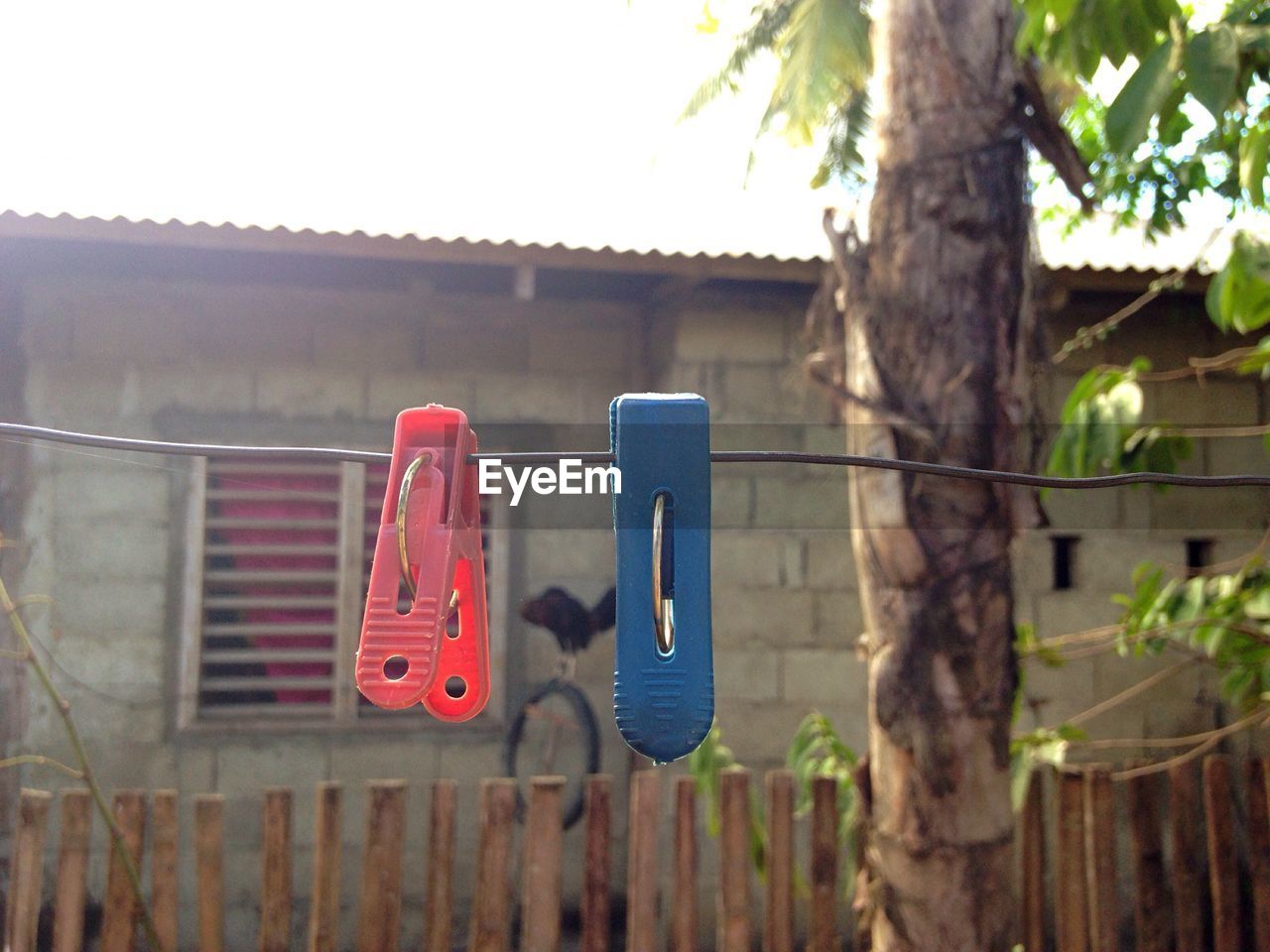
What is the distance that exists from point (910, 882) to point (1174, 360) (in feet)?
11.9

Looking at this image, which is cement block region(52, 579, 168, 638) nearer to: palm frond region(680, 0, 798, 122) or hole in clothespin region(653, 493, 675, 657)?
palm frond region(680, 0, 798, 122)

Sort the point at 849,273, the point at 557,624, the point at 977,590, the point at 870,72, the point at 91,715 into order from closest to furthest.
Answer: the point at 977,590
the point at 849,273
the point at 870,72
the point at 91,715
the point at 557,624

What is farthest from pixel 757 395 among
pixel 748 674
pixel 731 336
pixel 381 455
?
pixel 381 455

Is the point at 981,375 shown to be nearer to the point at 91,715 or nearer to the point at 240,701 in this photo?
the point at 240,701

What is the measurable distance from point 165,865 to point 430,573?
2403 millimetres

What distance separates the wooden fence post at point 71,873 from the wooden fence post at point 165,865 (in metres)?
0.20

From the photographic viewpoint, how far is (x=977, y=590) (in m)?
3.07

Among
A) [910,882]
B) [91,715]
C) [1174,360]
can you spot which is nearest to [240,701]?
[91,715]

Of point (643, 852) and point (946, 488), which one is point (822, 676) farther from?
point (946, 488)

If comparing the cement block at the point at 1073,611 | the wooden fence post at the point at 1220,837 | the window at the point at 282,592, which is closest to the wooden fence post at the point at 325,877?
the window at the point at 282,592

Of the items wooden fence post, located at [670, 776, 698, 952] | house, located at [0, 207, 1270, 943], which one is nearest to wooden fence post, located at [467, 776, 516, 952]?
wooden fence post, located at [670, 776, 698, 952]

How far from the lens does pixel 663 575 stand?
128 cm

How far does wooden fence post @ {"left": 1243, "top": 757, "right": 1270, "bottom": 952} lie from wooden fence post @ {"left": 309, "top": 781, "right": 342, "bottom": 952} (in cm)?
283

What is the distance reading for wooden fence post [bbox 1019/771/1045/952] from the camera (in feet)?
→ 12.5
